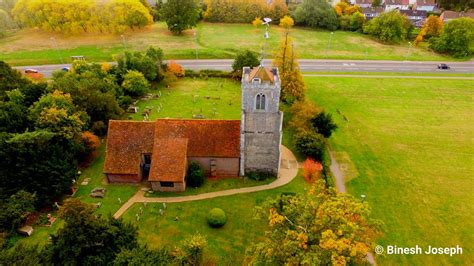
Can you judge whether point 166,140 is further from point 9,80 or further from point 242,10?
point 242,10

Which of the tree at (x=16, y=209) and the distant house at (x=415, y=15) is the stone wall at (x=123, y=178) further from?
the distant house at (x=415, y=15)

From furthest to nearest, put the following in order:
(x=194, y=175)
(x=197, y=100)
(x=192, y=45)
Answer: (x=192, y=45) → (x=197, y=100) → (x=194, y=175)

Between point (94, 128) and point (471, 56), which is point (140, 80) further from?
point (471, 56)

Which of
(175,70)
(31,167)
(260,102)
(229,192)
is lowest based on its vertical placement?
(229,192)

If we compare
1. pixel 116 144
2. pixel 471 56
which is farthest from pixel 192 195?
pixel 471 56

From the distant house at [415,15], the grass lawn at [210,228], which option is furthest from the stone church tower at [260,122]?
the distant house at [415,15]

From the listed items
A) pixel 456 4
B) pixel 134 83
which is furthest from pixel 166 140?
pixel 456 4

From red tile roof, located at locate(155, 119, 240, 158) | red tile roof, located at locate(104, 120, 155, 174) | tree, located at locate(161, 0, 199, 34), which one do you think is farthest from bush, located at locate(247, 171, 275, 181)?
tree, located at locate(161, 0, 199, 34)
